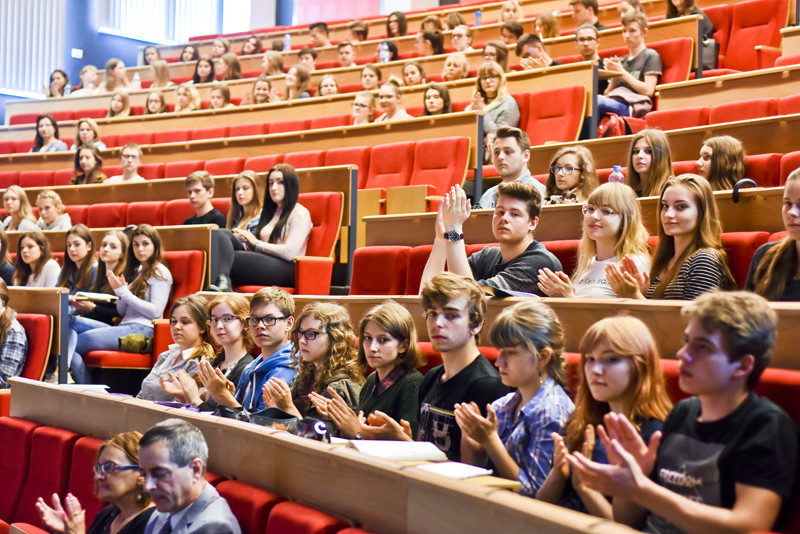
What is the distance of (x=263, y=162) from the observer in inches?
60.6

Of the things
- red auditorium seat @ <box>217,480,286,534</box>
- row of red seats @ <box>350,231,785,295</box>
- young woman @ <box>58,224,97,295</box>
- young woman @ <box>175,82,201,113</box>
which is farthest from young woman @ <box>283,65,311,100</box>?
red auditorium seat @ <box>217,480,286,534</box>

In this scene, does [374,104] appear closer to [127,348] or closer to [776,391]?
[127,348]

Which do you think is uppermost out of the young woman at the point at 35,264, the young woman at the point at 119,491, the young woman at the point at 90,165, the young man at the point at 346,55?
the young man at the point at 346,55

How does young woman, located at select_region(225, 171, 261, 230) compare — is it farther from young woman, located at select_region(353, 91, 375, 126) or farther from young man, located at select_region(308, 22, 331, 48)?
young man, located at select_region(308, 22, 331, 48)

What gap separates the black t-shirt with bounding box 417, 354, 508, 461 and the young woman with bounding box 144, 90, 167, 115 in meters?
1.76

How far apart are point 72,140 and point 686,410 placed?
2.10 metres

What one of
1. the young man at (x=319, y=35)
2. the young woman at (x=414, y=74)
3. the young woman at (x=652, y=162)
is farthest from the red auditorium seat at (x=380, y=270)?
the young man at (x=319, y=35)

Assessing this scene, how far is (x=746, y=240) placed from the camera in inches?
27.2

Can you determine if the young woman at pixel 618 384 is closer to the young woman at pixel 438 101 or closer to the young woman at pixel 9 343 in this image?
the young woman at pixel 9 343

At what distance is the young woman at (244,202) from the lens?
1252 mm

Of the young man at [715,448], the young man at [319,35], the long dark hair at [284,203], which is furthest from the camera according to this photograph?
the young man at [319,35]

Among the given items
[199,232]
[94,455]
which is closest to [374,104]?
[199,232]

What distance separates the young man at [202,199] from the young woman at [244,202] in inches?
1.2

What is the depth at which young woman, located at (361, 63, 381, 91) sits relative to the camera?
1.84 meters
